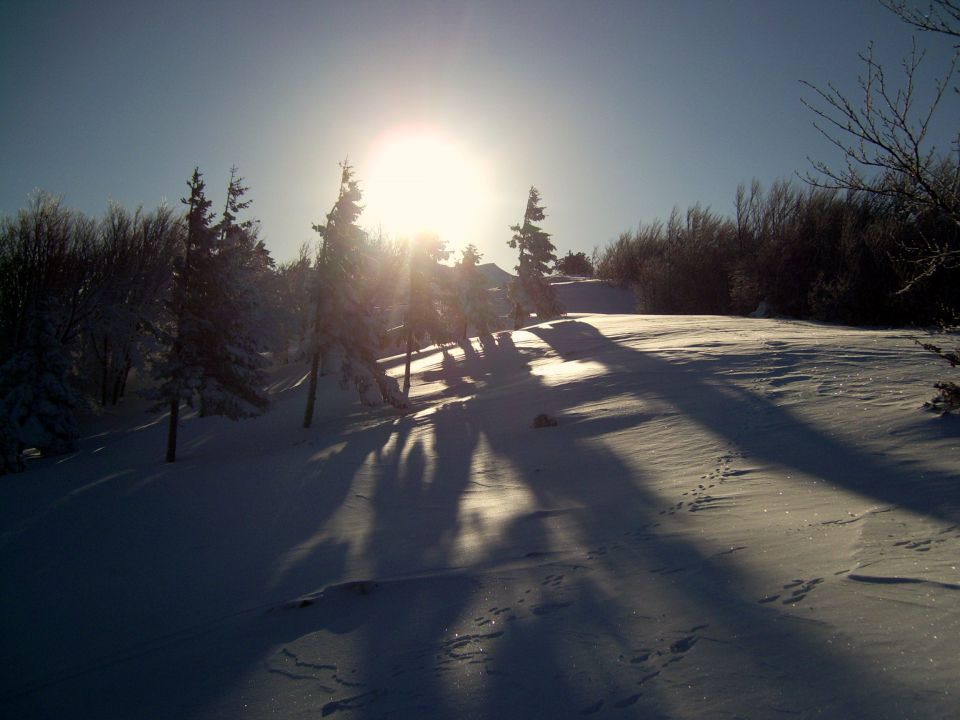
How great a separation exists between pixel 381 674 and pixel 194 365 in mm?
17118

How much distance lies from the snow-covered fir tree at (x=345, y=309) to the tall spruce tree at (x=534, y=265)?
761 inches

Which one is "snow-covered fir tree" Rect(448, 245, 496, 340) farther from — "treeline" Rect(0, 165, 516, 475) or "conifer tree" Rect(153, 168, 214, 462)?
"conifer tree" Rect(153, 168, 214, 462)

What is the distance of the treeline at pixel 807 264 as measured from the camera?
2459cm

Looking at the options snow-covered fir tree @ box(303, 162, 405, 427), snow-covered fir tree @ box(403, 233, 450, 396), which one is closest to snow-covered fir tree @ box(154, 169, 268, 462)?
snow-covered fir tree @ box(303, 162, 405, 427)

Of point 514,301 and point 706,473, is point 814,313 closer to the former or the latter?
point 514,301

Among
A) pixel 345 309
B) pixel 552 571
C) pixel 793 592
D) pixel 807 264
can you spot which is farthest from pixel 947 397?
pixel 807 264

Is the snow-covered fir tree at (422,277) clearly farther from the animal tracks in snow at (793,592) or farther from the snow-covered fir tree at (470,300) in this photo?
the animal tracks in snow at (793,592)

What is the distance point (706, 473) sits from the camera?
7.79 meters

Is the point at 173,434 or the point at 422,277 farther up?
the point at 422,277

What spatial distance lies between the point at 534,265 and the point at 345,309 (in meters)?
20.8

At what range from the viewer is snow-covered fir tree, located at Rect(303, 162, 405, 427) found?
70.9ft

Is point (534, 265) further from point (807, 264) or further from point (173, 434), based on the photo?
point (173, 434)

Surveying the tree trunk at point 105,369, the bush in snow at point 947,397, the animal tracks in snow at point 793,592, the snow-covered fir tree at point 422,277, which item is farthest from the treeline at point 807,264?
the tree trunk at point 105,369

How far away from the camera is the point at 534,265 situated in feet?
133
